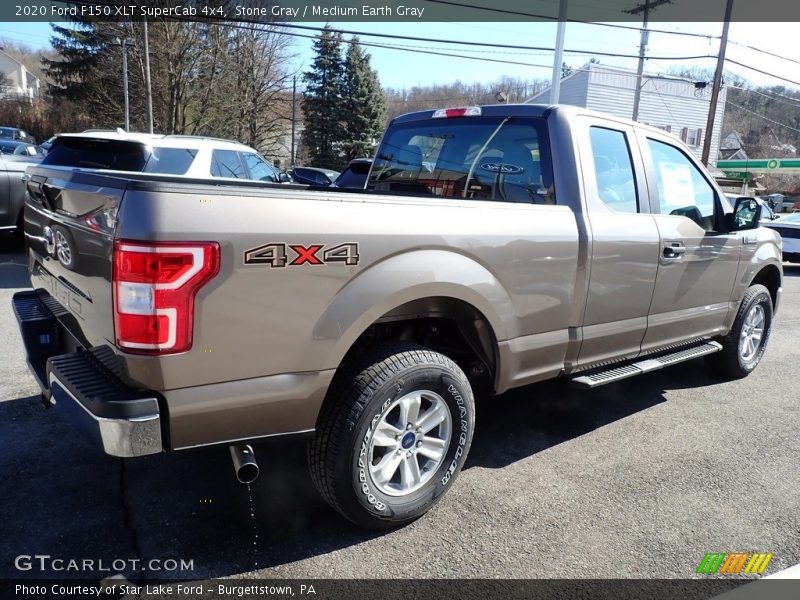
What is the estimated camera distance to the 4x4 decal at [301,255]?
2.15 metres

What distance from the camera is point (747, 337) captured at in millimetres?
5262

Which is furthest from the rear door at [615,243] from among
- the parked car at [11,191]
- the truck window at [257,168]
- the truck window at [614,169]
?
the parked car at [11,191]

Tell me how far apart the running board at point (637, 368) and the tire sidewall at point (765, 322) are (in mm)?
434

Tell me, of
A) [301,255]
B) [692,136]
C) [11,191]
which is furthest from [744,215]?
[692,136]

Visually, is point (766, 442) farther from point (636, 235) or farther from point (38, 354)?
point (38, 354)

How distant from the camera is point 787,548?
2787mm

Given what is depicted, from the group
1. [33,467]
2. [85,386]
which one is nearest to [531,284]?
[85,386]

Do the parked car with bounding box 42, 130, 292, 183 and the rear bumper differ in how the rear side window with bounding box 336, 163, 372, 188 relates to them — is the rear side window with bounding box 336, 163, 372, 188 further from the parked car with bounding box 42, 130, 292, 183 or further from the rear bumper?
the rear bumper

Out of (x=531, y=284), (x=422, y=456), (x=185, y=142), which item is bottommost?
(x=422, y=456)

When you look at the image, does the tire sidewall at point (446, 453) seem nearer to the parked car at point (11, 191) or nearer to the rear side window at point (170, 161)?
the rear side window at point (170, 161)

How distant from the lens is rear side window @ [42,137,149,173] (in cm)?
649

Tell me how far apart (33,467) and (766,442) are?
4.47 metres

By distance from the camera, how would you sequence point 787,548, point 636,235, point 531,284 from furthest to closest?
point 636,235 → point 531,284 → point 787,548

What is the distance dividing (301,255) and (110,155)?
217 inches
